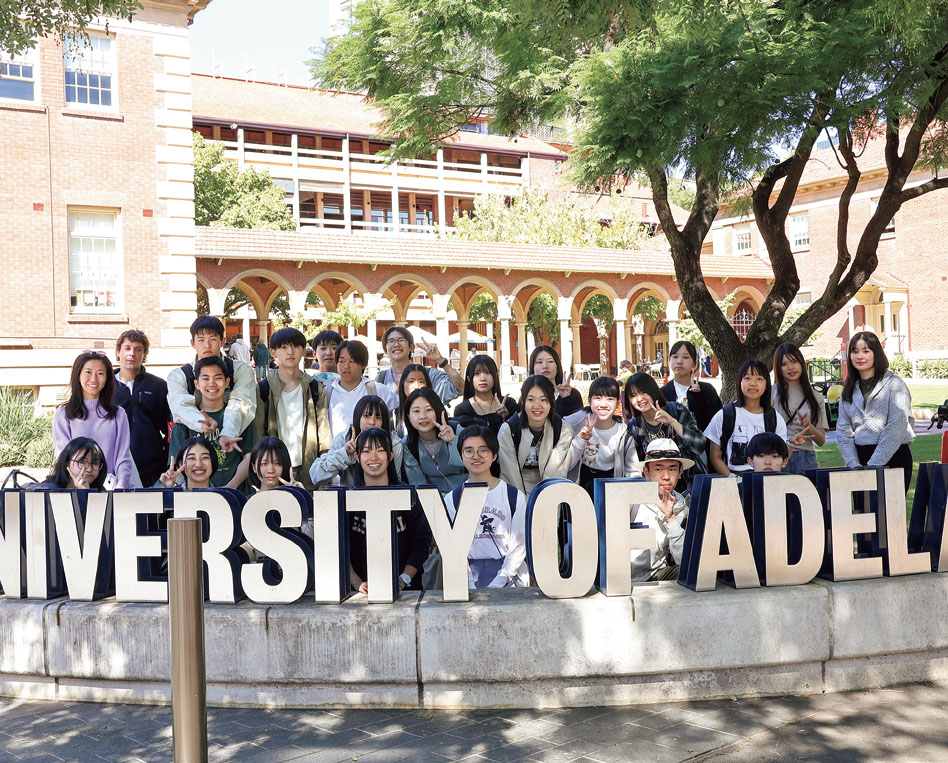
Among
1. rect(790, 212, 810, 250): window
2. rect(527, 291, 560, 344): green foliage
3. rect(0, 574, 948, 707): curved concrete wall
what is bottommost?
rect(0, 574, 948, 707): curved concrete wall

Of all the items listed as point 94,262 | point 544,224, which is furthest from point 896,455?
point 544,224

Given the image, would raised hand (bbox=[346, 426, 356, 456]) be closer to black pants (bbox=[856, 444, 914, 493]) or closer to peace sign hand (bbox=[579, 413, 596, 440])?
peace sign hand (bbox=[579, 413, 596, 440])

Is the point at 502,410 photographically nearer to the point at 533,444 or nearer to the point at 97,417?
the point at 533,444

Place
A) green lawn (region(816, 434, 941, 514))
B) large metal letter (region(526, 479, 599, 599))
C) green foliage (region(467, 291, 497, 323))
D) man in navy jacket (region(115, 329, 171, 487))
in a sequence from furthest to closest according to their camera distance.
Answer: green foliage (region(467, 291, 497, 323)) < green lawn (region(816, 434, 941, 514)) < man in navy jacket (region(115, 329, 171, 487)) < large metal letter (region(526, 479, 599, 599))

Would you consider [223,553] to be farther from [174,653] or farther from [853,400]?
[853,400]

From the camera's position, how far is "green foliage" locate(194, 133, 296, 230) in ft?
113

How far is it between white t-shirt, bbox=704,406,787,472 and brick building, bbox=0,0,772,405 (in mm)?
4090

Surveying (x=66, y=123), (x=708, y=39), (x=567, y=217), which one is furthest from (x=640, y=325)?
(x=708, y=39)

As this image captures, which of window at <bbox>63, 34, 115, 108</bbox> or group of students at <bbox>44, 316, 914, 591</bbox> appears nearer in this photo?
group of students at <bbox>44, 316, 914, 591</bbox>

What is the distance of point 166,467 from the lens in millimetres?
5852

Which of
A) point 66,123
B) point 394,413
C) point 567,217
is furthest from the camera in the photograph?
point 567,217

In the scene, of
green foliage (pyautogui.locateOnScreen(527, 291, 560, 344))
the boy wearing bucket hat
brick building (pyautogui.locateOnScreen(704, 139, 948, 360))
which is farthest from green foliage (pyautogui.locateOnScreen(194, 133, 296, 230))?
the boy wearing bucket hat

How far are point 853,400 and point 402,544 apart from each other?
3.08 m

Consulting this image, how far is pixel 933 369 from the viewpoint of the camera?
33719mm
